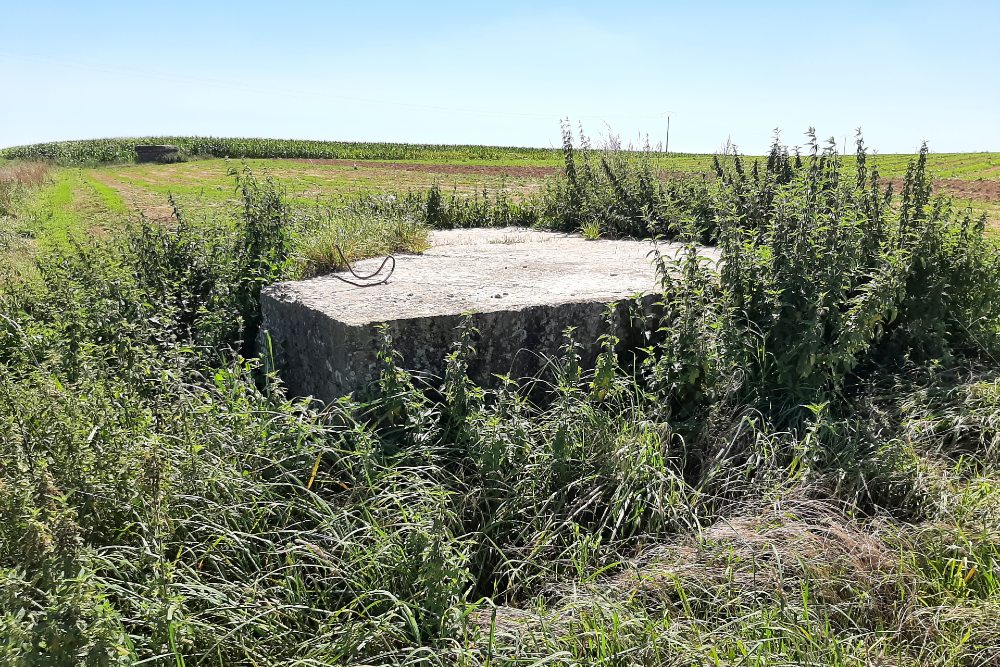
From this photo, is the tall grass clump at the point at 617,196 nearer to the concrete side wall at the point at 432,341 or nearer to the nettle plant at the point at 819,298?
the nettle plant at the point at 819,298

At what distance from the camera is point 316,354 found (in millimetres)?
3965

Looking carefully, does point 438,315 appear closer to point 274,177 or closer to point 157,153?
point 274,177

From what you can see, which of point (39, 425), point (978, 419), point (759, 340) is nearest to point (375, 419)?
point (39, 425)

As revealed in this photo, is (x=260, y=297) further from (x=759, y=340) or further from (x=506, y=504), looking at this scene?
(x=759, y=340)

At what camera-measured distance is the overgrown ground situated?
221 cm

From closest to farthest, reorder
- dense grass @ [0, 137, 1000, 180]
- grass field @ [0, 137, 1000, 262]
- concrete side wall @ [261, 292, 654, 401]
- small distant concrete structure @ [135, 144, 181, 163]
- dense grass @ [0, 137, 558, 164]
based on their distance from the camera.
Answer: concrete side wall @ [261, 292, 654, 401]
grass field @ [0, 137, 1000, 262]
dense grass @ [0, 137, 1000, 180]
small distant concrete structure @ [135, 144, 181, 163]
dense grass @ [0, 137, 558, 164]

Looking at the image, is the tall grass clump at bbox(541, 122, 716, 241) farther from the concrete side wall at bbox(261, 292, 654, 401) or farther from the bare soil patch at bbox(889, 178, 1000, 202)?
the bare soil patch at bbox(889, 178, 1000, 202)

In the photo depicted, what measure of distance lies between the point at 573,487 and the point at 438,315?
1153 millimetres

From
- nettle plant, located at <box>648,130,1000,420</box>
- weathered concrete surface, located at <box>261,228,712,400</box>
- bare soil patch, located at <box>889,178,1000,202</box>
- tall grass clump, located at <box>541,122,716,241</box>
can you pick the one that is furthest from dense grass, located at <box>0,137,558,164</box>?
nettle plant, located at <box>648,130,1000,420</box>

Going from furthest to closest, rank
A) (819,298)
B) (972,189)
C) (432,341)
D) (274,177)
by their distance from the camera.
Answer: (274,177), (972,189), (432,341), (819,298)

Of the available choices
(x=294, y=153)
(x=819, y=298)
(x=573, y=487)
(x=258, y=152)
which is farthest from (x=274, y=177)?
(x=294, y=153)

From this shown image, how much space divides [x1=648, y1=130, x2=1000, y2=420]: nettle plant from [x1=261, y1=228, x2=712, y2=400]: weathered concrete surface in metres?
0.51


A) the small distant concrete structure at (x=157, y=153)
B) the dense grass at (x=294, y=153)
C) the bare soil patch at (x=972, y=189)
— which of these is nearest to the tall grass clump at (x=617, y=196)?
the bare soil patch at (x=972, y=189)

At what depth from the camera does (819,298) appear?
142 inches
